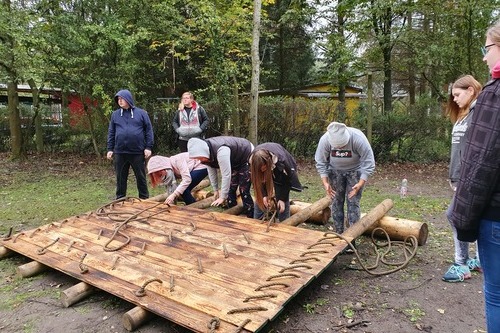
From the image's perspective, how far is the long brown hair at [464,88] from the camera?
2.88 meters

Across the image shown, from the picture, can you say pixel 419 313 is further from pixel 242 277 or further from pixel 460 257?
pixel 242 277

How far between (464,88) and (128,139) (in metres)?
4.03

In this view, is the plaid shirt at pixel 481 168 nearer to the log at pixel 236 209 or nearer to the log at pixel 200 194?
the log at pixel 236 209

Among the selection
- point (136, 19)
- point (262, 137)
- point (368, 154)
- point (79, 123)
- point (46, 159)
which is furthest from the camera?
point (79, 123)

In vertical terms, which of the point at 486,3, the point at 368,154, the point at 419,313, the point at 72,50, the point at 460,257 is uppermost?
the point at 486,3

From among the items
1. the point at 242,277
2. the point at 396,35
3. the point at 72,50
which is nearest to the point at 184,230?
the point at 242,277

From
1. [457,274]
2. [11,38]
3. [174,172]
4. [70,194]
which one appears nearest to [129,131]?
[174,172]

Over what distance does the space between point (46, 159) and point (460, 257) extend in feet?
35.7

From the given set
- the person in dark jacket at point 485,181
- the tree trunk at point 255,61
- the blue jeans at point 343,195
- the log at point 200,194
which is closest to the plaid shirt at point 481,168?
the person in dark jacket at point 485,181

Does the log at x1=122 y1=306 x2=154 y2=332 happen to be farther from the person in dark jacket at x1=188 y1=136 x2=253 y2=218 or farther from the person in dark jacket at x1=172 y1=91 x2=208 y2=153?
the person in dark jacket at x1=172 y1=91 x2=208 y2=153

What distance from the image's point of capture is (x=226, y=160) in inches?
163

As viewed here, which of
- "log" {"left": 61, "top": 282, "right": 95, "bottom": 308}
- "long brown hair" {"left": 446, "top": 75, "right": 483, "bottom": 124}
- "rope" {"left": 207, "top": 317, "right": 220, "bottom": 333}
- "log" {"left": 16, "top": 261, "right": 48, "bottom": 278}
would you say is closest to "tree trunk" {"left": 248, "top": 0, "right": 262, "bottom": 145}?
"long brown hair" {"left": 446, "top": 75, "right": 483, "bottom": 124}

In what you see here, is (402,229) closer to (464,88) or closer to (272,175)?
(272,175)

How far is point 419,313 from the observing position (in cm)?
277
